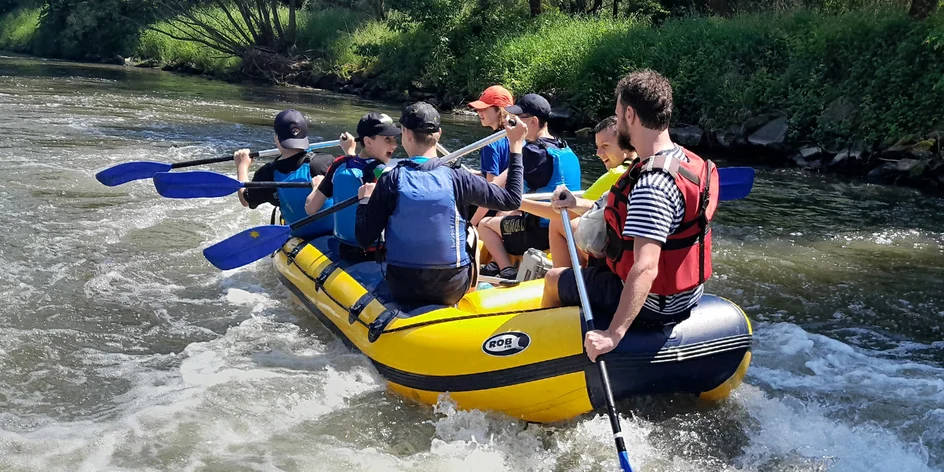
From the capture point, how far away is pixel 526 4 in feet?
64.2

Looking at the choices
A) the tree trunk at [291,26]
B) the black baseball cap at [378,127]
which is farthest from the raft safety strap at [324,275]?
the tree trunk at [291,26]

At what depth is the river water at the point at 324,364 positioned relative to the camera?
348 cm

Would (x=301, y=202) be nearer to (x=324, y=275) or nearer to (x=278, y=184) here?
(x=278, y=184)

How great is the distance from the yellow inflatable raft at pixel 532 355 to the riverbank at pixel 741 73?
7.10m

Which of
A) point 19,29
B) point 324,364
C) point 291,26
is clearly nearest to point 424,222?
point 324,364

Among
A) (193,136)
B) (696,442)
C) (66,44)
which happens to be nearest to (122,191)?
(193,136)

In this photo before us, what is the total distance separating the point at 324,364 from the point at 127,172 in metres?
2.57

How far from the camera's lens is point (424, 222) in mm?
3814

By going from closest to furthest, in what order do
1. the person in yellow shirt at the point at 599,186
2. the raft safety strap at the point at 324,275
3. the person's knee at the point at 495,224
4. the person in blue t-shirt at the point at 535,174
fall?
the person in yellow shirt at the point at 599,186 → the raft safety strap at the point at 324,275 → the person in blue t-shirt at the point at 535,174 → the person's knee at the point at 495,224

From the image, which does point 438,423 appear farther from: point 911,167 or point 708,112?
point 708,112

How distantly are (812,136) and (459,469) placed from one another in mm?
8923

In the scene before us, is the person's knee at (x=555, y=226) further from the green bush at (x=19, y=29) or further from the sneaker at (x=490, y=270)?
the green bush at (x=19, y=29)

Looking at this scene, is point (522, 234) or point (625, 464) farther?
point (522, 234)

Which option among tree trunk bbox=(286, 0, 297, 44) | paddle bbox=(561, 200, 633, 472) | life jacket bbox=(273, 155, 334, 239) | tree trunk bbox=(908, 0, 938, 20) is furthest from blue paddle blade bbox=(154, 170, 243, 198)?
tree trunk bbox=(286, 0, 297, 44)
